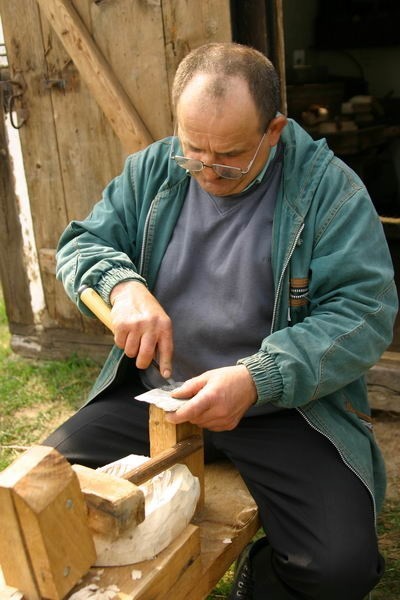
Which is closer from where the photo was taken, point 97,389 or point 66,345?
point 97,389

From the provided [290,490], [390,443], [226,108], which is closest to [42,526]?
[290,490]

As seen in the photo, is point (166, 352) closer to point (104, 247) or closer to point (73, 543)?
point (104, 247)

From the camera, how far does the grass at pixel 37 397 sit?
374cm

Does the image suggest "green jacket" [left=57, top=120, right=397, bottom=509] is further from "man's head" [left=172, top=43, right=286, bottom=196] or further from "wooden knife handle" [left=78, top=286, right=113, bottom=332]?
"man's head" [left=172, top=43, right=286, bottom=196]

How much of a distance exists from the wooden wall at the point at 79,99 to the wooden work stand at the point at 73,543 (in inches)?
91.0

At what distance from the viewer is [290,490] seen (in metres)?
1.99

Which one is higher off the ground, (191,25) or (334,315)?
(191,25)

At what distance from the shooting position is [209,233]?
2289 millimetres

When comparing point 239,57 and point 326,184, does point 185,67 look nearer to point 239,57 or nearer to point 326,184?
point 239,57

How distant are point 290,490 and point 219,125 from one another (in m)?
1.00

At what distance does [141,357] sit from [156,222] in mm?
534

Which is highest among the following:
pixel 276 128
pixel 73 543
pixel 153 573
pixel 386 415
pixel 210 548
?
pixel 276 128

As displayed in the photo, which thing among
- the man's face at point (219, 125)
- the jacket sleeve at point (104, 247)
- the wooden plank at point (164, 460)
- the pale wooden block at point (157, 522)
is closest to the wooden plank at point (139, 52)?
the jacket sleeve at point (104, 247)

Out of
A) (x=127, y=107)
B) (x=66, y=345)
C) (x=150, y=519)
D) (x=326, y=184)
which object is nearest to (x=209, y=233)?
(x=326, y=184)
